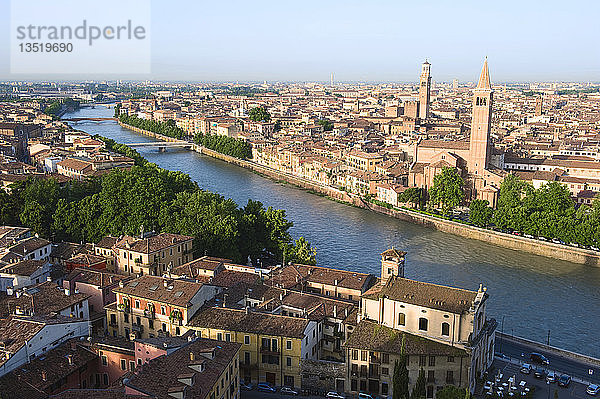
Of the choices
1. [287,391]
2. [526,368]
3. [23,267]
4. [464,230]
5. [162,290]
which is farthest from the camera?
[464,230]

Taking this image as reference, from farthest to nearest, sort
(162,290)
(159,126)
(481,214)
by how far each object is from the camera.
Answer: (159,126), (481,214), (162,290)

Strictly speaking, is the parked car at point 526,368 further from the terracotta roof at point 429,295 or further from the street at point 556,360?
the terracotta roof at point 429,295

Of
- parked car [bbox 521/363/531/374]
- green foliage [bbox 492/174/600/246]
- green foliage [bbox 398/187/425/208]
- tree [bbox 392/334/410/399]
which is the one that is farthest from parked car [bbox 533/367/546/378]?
green foliage [bbox 398/187/425/208]

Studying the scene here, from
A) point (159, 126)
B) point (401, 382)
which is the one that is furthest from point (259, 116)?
point (401, 382)

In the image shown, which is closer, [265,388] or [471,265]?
[265,388]

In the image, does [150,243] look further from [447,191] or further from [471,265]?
[447,191]

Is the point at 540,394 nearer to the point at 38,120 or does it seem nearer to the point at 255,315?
the point at 255,315

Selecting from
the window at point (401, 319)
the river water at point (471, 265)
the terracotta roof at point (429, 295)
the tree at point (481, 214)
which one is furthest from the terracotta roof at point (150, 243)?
the tree at point (481, 214)
